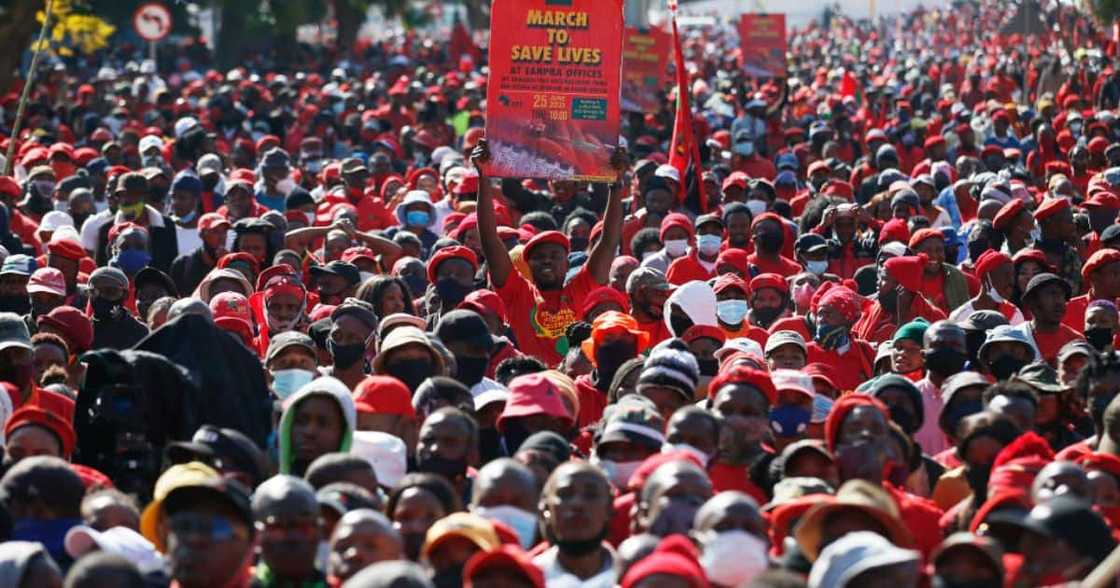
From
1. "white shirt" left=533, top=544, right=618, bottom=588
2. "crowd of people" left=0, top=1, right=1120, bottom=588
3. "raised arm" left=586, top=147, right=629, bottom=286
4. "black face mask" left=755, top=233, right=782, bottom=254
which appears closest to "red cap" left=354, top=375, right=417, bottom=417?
"crowd of people" left=0, top=1, right=1120, bottom=588

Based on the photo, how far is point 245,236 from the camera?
486 inches

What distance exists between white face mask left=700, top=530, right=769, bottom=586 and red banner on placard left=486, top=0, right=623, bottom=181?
562 centimetres

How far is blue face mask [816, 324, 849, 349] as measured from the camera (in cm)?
1030

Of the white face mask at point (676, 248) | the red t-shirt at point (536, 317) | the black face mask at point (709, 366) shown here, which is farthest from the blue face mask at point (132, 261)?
the black face mask at point (709, 366)

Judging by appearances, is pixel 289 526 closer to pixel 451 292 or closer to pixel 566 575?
pixel 566 575

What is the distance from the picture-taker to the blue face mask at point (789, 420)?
8367mm

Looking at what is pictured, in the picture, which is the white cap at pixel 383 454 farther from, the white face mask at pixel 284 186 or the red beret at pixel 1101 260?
the white face mask at pixel 284 186

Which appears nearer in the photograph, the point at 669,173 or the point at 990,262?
the point at 990,262

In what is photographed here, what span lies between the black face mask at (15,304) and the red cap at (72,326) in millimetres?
1143

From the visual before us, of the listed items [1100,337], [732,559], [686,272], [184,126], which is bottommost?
[184,126]

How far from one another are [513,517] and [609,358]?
267 cm

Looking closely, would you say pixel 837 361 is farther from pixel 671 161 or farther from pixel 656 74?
pixel 656 74

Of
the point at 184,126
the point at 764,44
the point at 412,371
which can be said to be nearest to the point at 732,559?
the point at 412,371

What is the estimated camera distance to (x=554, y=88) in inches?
477
